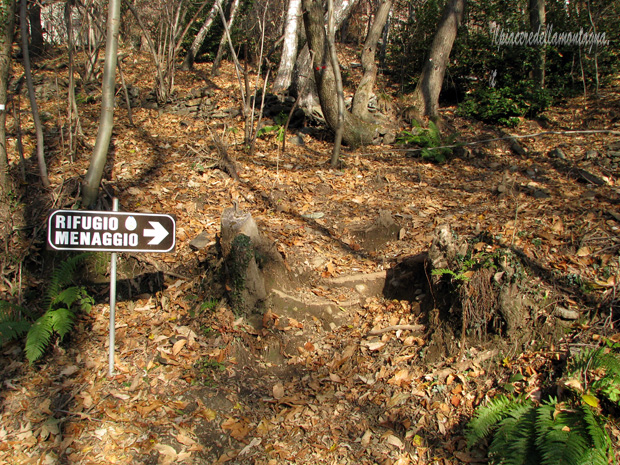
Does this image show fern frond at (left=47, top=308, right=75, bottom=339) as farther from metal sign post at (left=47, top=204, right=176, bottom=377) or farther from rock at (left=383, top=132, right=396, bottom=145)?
rock at (left=383, top=132, right=396, bottom=145)

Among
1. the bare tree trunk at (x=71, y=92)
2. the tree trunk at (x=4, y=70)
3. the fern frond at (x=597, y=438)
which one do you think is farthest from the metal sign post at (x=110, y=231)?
the bare tree trunk at (x=71, y=92)

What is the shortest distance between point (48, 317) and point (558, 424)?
4338mm

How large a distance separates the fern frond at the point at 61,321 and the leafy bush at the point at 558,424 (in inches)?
140

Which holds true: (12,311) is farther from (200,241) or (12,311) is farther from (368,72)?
(368,72)

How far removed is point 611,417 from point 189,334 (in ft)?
12.0

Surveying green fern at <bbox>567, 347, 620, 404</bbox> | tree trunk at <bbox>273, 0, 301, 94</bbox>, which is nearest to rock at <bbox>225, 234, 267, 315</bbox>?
green fern at <bbox>567, 347, 620, 404</bbox>

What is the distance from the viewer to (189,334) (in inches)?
177

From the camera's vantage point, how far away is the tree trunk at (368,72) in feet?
31.2

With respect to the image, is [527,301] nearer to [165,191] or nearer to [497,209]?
[497,209]

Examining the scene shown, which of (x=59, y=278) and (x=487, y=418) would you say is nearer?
(x=487, y=418)

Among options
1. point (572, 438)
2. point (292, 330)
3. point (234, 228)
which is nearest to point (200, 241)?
point (234, 228)

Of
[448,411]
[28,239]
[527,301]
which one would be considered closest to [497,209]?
[527,301]

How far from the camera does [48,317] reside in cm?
410

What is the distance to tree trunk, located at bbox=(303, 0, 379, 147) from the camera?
8.54 meters
